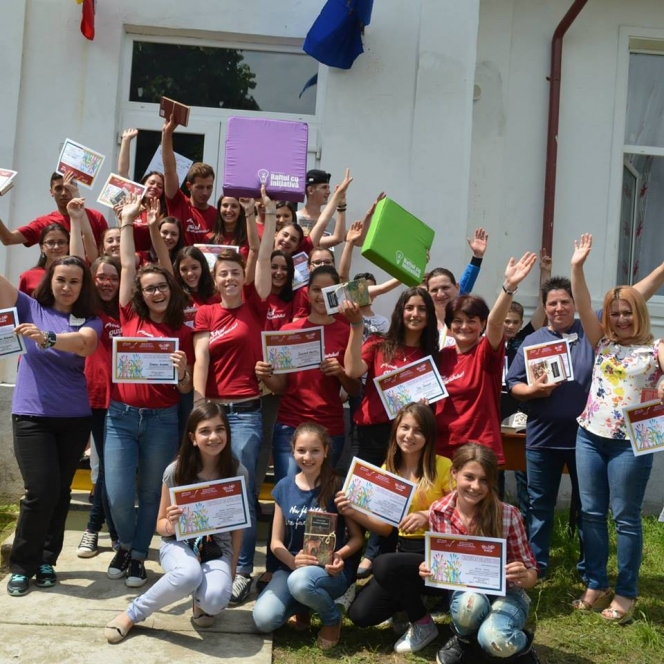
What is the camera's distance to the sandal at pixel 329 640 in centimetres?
441

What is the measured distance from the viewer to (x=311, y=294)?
17.5ft

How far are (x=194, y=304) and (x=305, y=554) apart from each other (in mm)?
1888

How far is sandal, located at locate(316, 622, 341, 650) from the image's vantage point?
4414 mm

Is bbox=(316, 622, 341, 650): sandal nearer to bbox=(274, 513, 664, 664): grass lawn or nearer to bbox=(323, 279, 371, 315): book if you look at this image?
bbox=(274, 513, 664, 664): grass lawn

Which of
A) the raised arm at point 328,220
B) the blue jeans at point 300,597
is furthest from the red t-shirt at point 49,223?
the blue jeans at point 300,597

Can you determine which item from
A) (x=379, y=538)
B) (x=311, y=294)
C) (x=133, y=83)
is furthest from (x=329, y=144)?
(x=379, y=538)

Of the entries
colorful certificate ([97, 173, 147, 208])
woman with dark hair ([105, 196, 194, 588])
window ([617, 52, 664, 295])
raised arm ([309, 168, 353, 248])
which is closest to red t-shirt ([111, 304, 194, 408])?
woman with dark hair ([105, 196, 194, 588])

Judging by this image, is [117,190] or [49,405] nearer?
[49,405]

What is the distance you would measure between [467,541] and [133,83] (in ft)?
17.6

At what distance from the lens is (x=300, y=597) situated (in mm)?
4391

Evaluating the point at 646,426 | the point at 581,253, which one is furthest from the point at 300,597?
the point at 581,253

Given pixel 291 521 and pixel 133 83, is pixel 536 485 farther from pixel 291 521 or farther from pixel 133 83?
pixel 133 83

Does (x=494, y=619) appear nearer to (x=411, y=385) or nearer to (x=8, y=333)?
(x=411, y=385)

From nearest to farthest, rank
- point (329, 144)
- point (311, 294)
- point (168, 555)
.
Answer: point (168, 555) → point (311, 294) → point (329, 144)
